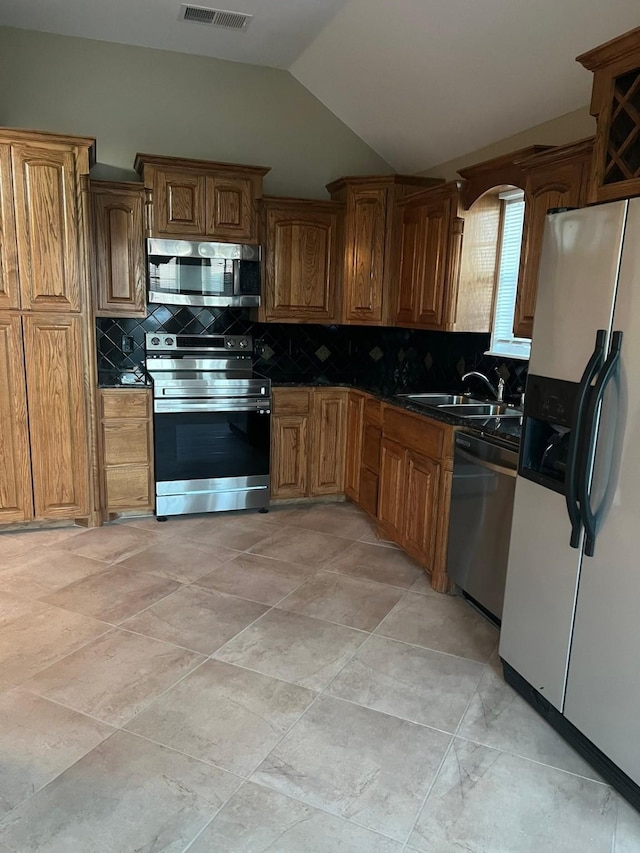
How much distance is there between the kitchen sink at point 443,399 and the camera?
379cm

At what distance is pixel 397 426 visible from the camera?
355 cm

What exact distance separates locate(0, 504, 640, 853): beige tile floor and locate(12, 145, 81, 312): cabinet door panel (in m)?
1.57

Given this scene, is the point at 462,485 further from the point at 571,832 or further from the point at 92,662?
the point at 92,662

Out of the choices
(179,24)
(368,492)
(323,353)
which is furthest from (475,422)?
(179,24)

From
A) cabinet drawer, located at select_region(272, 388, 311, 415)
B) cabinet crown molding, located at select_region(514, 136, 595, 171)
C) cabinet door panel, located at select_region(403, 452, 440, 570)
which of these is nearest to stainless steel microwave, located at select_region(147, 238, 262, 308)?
cabinet drawer, located at select_region(272, 388, 311, 415)

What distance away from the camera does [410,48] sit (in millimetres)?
3375

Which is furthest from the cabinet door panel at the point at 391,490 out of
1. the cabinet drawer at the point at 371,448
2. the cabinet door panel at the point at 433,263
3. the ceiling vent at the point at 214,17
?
the ceiling vent at the point at 214,17

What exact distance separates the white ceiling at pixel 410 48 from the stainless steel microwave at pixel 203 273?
130 centimetres

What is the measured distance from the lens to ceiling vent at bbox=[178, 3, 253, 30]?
355 cm

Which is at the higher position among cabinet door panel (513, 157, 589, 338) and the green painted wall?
the green painted wall

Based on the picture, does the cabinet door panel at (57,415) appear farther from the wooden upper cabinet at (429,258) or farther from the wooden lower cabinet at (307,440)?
the wooden upper cabinet at (429,258)

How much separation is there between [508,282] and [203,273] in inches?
78.5

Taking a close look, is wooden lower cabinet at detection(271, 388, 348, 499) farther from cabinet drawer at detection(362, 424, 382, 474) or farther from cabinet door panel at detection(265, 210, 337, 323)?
cabinet door panel at detection(265, 210, 337, 323)

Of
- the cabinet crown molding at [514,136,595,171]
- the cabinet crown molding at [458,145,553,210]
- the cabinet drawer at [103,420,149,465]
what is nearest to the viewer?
the cabinet crown molding at [514,136,595,171]
